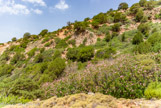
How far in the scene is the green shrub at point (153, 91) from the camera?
96.3 inches

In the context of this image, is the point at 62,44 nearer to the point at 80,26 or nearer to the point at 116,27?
the point at 80,26

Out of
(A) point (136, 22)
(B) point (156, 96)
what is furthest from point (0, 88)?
(A) point (136, 22)

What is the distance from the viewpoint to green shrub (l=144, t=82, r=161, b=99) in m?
2.45

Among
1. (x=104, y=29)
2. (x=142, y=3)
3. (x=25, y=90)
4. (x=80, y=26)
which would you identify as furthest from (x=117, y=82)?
(x=142, y=3)

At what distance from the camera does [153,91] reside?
2547mm

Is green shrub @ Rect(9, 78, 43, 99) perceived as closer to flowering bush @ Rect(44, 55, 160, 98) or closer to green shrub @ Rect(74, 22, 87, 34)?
flowering bush @ Rect(44, 55, 160, 98)

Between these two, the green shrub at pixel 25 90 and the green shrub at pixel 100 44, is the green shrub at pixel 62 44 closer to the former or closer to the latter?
the green shrub at pixel 100 44

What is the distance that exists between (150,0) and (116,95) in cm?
2046

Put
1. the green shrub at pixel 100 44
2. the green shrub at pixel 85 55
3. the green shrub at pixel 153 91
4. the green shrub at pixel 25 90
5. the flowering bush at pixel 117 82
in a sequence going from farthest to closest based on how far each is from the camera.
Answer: the green shrub at pixel 100 44
the green shrub at pixel 85 55
the green shrub at pixel 25 90
the flowering bush at pixel 117 82
the green shrub at pixel 153 91

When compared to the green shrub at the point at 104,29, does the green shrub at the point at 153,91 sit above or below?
below

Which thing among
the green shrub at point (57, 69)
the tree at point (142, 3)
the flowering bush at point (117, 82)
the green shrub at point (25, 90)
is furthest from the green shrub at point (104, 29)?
the green shrub at point (25, 90)

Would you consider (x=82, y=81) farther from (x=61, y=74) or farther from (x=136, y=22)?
(x=136, y=22)

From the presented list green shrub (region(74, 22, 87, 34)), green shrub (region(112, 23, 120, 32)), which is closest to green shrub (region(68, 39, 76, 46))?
green shrub (region(74, 22, 87, 34))

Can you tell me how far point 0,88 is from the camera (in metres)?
4.77
